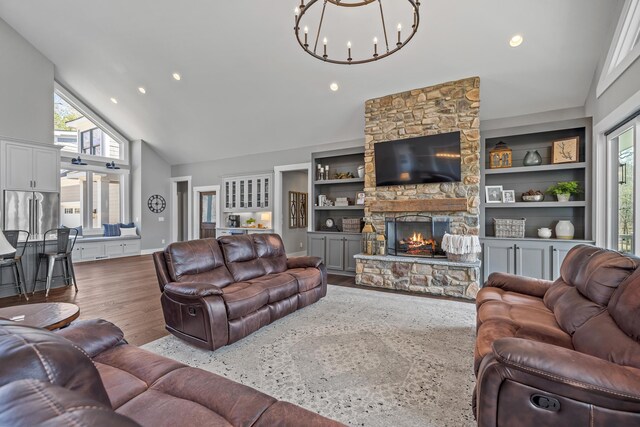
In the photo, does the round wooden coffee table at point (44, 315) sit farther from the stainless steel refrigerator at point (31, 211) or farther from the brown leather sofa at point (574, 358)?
the stainless steel refrigerator at point (31, 211)

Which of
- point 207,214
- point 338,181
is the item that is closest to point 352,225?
point 338,181

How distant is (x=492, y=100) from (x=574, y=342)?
4335 mm

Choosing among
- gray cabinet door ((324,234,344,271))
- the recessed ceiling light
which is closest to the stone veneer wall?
the recessed ceiling light

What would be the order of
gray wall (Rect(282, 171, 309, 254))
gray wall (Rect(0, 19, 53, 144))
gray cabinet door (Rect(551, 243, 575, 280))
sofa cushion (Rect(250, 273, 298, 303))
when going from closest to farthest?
sofa cushion (Rect(250, 273, 298, 303))
gray cabinet door (Rect(551, 243, 575, 280))
gray wall (Rect(0, 19, 53, 144))
gray wall (Rect(282, 171, 309, 254))

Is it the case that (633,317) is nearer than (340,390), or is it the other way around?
(633,317)

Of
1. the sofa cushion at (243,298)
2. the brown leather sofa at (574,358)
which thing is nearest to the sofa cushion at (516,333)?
the brown leather sofa at (574,358)

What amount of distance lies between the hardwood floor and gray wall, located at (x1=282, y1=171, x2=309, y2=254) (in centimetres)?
329

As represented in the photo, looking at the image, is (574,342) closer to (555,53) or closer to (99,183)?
(555,53)

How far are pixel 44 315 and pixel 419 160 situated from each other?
4.87m

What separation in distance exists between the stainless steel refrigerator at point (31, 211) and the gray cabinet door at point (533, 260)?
8.27m

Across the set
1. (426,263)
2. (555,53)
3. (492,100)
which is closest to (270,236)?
(426,263)

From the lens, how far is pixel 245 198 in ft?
27.4

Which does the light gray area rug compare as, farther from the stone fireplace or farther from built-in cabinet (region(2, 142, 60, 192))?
built-in cabinet (region(2, 142, 60, 192))

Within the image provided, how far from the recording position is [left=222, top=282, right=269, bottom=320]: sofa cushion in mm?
2764
